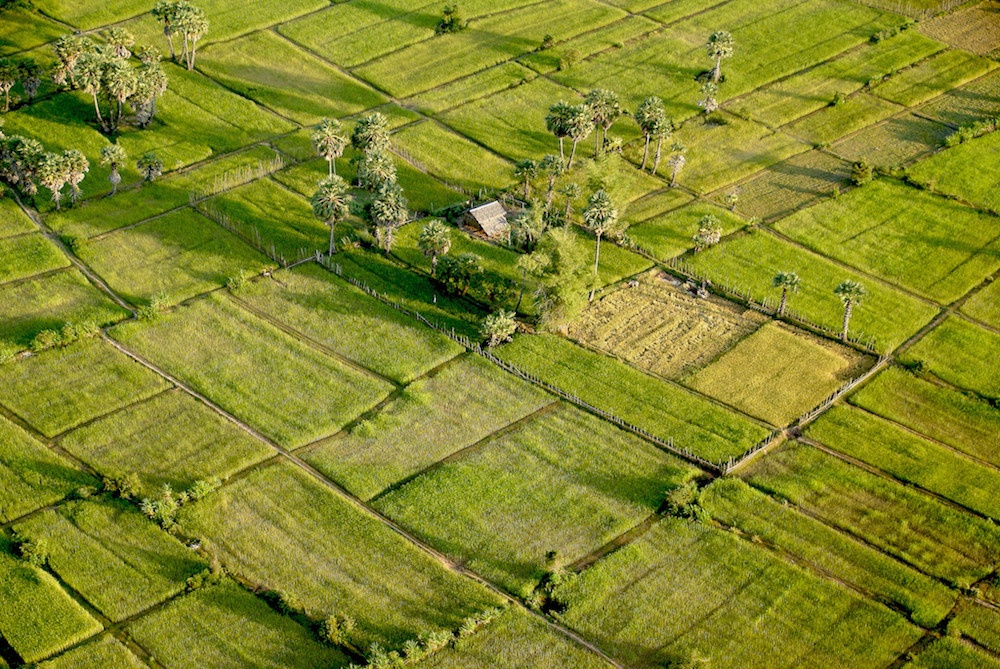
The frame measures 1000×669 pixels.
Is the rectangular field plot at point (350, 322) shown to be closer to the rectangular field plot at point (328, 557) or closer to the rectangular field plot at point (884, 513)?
the rectangular field plot at point (328, 557)

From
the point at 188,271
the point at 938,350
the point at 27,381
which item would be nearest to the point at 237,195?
the point at 188,271

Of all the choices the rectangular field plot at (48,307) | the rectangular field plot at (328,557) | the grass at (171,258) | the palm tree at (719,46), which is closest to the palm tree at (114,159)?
the grass at (171,258)

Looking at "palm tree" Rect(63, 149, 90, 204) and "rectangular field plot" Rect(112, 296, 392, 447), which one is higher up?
"palm tree" Rect(63, 149, 90, 204)

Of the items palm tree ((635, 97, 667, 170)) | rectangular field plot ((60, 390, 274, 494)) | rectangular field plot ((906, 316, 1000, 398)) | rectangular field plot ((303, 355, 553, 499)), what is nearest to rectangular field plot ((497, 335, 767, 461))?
rectangular field plot ((303, 355, 553, 499))

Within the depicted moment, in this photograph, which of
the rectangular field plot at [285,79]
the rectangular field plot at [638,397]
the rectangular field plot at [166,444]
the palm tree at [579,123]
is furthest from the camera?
the rectangular field plot at [285,79]

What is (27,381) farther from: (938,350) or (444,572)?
(938,350)

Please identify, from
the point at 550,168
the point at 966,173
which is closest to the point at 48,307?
the point at 550,168

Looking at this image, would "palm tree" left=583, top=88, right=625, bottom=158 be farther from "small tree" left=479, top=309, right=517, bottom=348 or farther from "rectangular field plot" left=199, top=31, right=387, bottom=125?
"small tree" left=479, top=309, right=517, bottom=348
